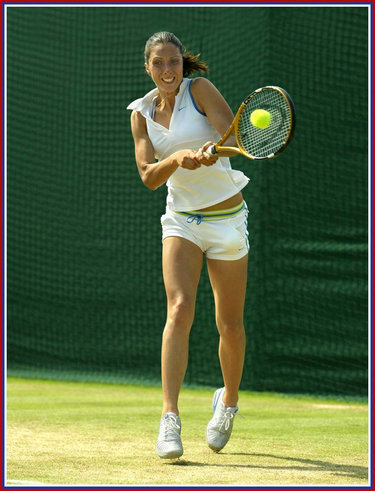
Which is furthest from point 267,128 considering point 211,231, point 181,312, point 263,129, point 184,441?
point 184,441

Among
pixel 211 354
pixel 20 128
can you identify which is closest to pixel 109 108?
pixel 20 128

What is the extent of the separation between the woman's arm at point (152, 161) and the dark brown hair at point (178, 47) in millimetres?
268

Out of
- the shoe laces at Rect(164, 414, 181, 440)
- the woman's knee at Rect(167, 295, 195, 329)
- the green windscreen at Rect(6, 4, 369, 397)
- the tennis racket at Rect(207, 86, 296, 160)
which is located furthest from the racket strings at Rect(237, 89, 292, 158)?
the green windscreen at Rect(6, 4, 369, 397)

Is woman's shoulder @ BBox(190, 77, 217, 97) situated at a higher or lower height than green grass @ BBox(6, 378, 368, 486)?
higher

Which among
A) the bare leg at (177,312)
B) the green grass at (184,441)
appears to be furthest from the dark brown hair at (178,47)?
the green grass at (184,441)

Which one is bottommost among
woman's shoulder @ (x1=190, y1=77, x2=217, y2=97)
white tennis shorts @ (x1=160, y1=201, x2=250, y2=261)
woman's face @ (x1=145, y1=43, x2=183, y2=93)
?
white tennis shorts @ (x1=160, y1=201, x2=250, y2=261)

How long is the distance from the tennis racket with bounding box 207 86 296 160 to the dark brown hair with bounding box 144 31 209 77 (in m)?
0.37

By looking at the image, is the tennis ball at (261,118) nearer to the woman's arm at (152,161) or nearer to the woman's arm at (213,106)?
the woman's arm at (213,106)

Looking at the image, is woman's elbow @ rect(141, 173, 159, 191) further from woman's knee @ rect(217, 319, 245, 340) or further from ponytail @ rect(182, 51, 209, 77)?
woman's knee @ rect(217, 319, 245, 340)

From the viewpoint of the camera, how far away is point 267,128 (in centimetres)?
356

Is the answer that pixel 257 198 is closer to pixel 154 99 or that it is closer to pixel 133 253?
pixel 133 253

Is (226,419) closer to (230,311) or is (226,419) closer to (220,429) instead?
(220,429)

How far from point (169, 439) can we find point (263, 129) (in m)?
1.21

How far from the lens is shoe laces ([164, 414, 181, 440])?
342 cm
